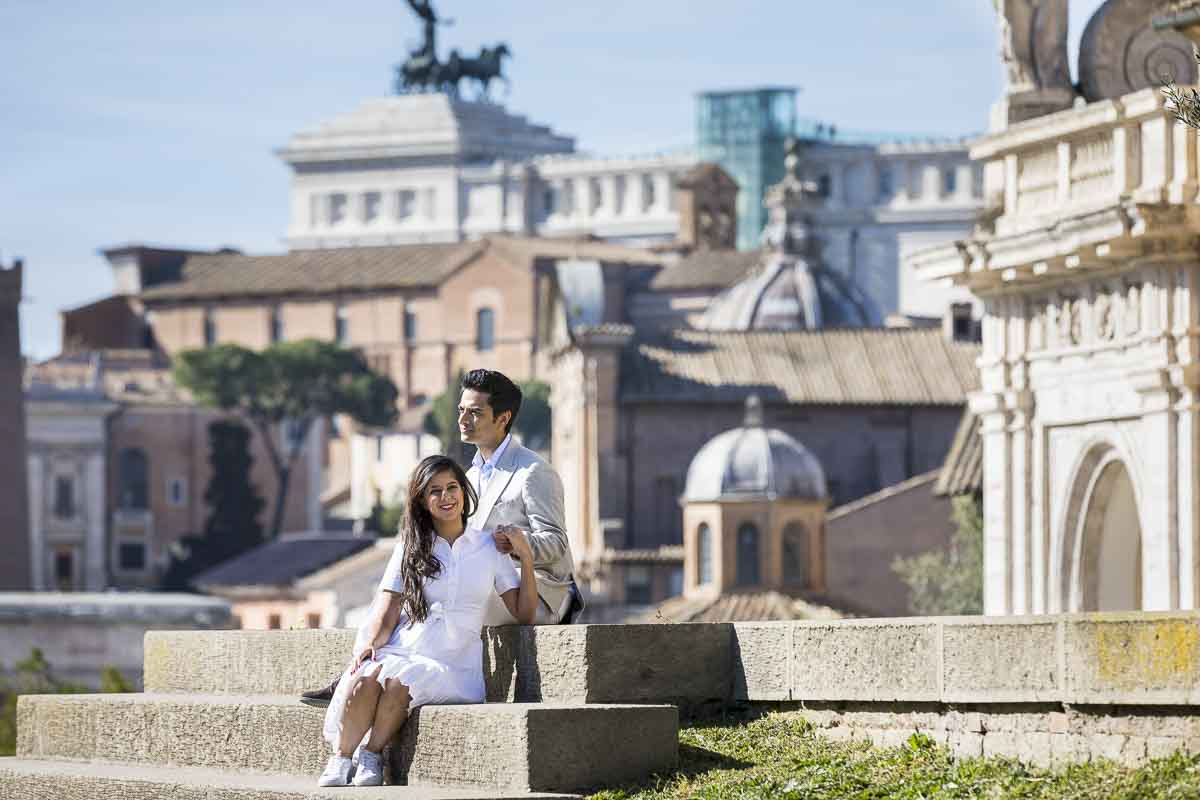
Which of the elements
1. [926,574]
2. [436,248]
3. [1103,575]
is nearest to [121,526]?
[436,248]

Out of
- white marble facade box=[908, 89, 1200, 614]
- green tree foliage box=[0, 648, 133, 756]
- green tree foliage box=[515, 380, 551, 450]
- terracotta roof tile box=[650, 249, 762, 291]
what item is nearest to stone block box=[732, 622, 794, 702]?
white marble facade box=[908, 89, 1200, 614]

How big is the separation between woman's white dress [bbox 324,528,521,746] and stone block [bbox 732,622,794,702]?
95cm

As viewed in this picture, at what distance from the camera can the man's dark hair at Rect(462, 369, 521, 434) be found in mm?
10883

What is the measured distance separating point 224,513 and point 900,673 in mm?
98895

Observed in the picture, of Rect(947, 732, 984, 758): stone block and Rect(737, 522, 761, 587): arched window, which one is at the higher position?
Rect(947, 732, 984, 758): stone block

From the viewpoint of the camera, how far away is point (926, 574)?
2064 inches

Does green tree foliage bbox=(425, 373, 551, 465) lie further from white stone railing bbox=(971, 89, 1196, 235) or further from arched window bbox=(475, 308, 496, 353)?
white stone railing bbox=(971, 89, 1196, 235)

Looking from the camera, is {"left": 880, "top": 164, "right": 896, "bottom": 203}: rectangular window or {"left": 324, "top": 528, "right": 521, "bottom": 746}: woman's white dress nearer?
{"left": 324, "top": 528, "right": 521, "bottom": 746}: woman's white dress

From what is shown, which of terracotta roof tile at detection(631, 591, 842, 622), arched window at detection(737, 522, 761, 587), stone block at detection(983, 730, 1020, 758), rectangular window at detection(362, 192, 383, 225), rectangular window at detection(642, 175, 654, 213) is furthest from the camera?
rectangular window at detection(362, 192, 383, 225)

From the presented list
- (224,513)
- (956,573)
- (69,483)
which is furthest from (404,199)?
(956,573)

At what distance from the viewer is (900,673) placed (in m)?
10.2

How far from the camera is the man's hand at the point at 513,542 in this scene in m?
10.5

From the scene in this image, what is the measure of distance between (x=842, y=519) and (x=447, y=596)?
54358mm

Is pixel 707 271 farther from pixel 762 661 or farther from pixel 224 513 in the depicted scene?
pixel 762 661
